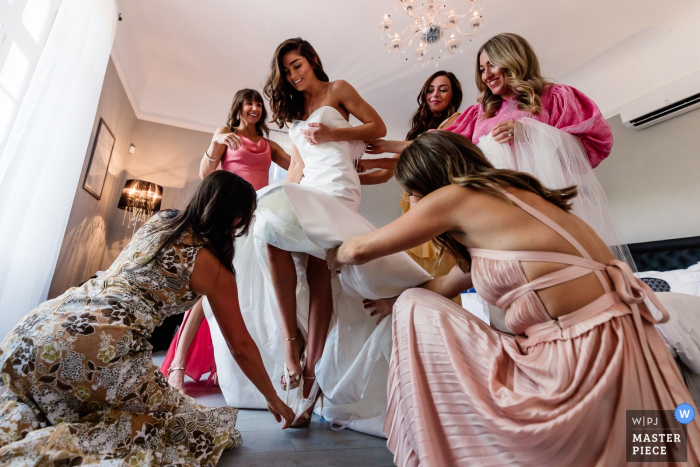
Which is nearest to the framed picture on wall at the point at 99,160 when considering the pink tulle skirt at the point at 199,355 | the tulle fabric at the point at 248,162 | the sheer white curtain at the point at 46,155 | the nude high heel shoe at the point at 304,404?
the sheer white curtain at the point at 46,155

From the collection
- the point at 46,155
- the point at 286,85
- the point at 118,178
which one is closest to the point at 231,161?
the point at 286,85

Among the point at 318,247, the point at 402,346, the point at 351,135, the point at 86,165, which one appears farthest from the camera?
the point at 86,165

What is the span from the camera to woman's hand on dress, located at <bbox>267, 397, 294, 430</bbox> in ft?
3.64

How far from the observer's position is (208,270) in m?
1.03

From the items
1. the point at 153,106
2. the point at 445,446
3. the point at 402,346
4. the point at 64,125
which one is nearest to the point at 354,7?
the point at 64,125

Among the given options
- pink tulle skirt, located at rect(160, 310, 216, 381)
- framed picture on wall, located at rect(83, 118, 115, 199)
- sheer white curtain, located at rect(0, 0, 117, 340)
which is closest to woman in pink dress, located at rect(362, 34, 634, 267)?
pink tulle skirt, located at rect(160, 310, 216, 381)

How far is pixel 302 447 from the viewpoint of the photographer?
107 cm

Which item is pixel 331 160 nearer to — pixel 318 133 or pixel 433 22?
pixel 318 133

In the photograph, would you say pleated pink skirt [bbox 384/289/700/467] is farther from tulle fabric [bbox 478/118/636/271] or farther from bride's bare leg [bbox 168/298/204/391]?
bride's bare leg [bbox 168/298/204/391]

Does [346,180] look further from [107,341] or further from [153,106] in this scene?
[153,106]

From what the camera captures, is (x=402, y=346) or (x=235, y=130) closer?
(x=402, y=346)

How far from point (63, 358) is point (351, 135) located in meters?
1.25

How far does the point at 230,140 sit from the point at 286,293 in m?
1.35

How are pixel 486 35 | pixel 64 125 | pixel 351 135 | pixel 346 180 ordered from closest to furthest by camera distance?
1. pixel 346 180
2. pixel 351 135
3. pixel 64 125
4. pixel 486 35
